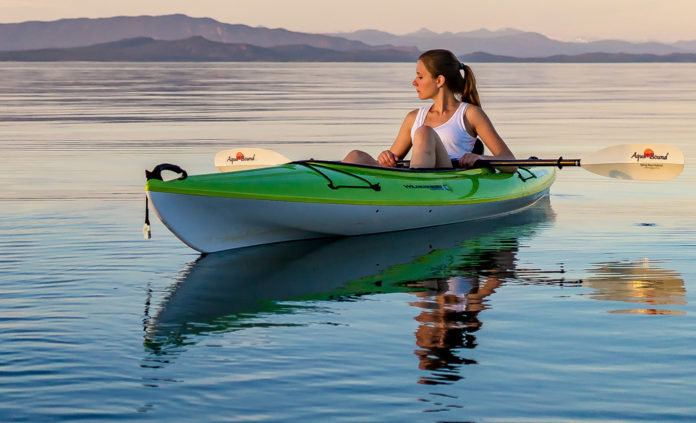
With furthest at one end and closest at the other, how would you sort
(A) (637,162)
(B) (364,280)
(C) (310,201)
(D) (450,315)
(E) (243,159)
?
(A) (637,162), (E) (243,159), (C) (310,201), (B) (364,280), (D) (450,315)

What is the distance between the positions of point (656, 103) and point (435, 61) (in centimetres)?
2761

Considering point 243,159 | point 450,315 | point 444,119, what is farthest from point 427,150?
point 450,315

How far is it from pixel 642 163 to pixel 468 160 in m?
2.52

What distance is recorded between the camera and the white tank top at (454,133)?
11.0 m

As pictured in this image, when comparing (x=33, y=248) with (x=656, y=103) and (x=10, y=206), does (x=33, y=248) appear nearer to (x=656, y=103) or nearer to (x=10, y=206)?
(x=10, y=206)

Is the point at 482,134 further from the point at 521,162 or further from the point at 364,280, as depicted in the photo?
the point at 364,280

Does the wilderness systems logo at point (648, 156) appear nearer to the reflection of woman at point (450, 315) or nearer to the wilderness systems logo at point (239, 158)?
the reflection of woman at point (450, 315)

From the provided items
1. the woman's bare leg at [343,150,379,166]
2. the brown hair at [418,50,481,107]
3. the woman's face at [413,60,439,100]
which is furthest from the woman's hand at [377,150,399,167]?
the brown hair at [418,50,481,107]

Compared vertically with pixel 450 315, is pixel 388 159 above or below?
above

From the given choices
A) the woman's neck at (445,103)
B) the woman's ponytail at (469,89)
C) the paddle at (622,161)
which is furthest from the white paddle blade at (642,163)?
the woman's neck at (445,103)

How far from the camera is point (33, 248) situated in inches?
367

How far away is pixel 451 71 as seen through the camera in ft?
36.0

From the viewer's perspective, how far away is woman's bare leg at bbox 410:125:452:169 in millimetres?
10469

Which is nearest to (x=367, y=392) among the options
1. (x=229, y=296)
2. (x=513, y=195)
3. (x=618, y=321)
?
(x=618, y=321)
